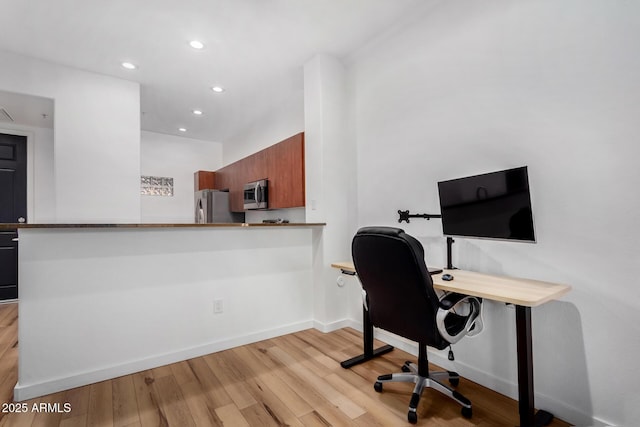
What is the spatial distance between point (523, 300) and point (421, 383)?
0.88 metres

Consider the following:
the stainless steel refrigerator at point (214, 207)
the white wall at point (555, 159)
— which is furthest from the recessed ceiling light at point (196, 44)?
the stainless steel refrigerator at point (214, 207)

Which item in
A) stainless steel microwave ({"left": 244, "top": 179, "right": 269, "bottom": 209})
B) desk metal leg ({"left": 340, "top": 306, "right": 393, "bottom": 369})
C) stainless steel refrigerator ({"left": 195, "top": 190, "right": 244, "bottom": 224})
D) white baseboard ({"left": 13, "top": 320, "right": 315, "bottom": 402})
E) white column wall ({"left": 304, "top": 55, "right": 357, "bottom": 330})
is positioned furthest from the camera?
stainless steel refrigerator ({"left": 195, "top": 190, "right": 244, "bottom": 224})

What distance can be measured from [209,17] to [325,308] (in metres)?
2.77

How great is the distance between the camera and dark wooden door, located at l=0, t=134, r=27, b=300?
4234 millimetres

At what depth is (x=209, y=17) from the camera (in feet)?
8.29

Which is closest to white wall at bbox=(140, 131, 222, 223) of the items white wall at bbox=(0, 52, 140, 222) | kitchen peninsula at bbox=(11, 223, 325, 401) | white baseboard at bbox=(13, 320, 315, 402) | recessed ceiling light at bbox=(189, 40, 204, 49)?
white wall at bbox=(0, 52, 140, 222)

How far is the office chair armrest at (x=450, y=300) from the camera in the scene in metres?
1.59

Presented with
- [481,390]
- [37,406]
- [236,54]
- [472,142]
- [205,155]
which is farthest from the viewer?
[205,155]

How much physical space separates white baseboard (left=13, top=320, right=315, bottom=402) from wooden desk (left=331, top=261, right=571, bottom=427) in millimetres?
1779

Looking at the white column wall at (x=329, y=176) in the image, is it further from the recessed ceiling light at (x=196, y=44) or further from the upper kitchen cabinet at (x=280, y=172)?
the recessed ceiling light at (x=196, y=44)

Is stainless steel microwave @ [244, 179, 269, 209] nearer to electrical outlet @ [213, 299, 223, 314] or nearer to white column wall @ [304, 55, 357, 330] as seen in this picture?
white column wall @ [304, 55, 357, 330]

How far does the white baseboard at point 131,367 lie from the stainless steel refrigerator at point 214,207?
112 inches

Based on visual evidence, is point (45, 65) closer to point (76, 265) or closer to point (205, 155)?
point (76, 265)

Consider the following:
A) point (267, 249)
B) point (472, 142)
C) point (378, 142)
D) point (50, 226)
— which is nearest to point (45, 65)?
point (50, 226)
